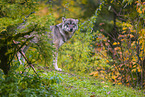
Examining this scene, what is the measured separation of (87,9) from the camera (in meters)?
9.97

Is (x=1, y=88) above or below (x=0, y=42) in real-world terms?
below

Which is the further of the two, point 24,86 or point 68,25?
point 68,25

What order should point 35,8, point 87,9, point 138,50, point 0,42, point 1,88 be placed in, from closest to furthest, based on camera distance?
1. point 1,88
2. point 0,42
3. point 35,8
4. point 138,50
5. point 87,9

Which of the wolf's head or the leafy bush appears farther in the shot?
the wolf's head

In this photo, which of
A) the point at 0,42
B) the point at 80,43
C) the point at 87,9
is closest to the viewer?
the point at 0,42

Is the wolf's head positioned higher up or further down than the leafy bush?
higher up

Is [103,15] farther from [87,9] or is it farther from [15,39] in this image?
[15,39]

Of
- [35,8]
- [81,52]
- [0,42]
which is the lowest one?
[81,52]

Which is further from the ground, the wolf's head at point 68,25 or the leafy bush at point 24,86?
the wolf's head at point 68,25

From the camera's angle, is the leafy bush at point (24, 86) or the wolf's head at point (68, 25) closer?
the leafy bush at point (24, 86)

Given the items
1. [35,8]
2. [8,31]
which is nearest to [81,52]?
[35,8]

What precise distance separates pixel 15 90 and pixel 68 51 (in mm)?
6572

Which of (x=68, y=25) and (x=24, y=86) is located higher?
(x=68, y=25)

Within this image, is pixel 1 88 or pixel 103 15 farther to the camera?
pixel 103 15
